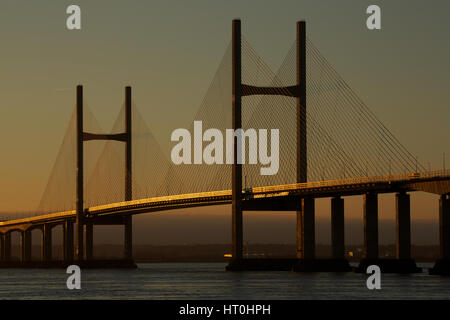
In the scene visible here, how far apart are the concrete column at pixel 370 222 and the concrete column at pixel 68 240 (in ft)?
179

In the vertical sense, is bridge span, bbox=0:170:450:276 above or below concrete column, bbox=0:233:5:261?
above

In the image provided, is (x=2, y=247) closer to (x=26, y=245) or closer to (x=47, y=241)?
(x=26, y=245)

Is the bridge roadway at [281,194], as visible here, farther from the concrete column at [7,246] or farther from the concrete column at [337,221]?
the concrete column at [7,246]

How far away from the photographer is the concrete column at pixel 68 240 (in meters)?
128

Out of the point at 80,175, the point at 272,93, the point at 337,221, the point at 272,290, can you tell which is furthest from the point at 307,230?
the point at 80,175

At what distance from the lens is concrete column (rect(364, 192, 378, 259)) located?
78.7m

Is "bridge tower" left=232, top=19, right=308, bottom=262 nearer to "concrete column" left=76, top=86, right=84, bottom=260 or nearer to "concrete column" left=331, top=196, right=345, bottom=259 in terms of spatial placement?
"concrete column" left=331, top=196, right=345, bottom=259

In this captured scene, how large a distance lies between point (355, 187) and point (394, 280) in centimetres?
982

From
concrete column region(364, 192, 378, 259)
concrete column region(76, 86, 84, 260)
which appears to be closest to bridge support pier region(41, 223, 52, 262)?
concrete column region(76, 86, 84, 260)

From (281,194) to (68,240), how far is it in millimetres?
49644

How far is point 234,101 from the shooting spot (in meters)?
84.0

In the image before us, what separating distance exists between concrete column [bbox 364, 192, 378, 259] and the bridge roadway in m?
0.67
